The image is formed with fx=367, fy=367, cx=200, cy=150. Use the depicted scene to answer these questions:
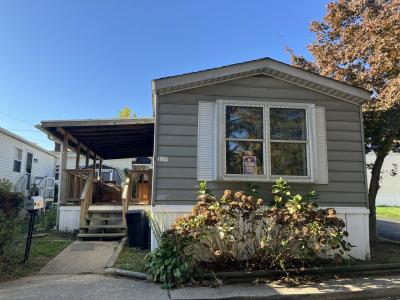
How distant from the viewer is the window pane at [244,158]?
22.8ft

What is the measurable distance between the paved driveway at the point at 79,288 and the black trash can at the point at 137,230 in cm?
226

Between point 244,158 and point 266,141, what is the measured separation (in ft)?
1.78

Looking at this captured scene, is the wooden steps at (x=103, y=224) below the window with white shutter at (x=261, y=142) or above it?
below

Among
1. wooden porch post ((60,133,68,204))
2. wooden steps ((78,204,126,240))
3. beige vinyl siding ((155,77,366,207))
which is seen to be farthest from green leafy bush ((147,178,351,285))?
wooden porch post ((60,133,68,204))

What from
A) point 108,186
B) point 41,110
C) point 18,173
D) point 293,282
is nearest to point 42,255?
point 293,282

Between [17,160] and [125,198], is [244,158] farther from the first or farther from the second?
[17,160]

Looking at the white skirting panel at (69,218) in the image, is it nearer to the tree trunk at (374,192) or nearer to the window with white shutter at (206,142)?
the window with white shutter at (206,142)

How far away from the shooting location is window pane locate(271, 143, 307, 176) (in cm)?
704

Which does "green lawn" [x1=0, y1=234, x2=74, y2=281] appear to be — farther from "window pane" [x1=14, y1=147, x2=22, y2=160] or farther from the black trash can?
"window pane" [x1=14, y1=147, x2=22, y2=160]

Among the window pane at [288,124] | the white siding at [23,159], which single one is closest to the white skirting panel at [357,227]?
the window pane at [288,124]

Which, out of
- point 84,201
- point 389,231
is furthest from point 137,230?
point 389,231

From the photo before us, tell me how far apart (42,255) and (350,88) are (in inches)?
276

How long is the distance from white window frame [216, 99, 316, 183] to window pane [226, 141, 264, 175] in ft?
0.29

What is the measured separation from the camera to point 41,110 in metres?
32.0
